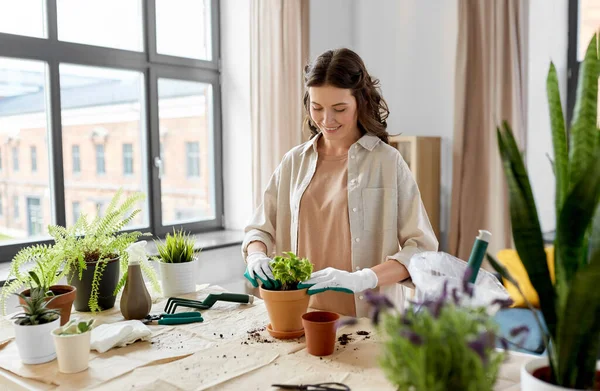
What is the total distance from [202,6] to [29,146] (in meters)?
1.55

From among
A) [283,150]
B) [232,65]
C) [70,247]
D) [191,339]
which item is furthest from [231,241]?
[191,339]

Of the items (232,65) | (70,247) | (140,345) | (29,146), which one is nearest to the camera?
(140,345)

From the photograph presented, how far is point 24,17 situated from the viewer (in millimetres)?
2941

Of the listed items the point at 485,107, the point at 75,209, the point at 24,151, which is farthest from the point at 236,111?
the point at 485,107

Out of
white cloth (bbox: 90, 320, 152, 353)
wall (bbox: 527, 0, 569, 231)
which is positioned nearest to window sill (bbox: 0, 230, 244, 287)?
white cloth (bbox: 90, 320, 152, 353)

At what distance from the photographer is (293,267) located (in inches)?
56.4

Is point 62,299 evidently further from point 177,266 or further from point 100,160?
point 100,160

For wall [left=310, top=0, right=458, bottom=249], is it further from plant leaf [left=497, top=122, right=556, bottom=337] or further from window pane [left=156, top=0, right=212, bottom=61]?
plant leaf [left=497, top=122, right=556, bottom=337]

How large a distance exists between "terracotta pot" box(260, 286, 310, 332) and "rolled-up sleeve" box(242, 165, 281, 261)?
0.54 m

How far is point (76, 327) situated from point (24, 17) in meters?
2.30

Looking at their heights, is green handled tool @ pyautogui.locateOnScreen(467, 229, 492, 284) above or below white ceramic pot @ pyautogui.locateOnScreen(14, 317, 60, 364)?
above

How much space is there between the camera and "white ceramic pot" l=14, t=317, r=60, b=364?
1.30m

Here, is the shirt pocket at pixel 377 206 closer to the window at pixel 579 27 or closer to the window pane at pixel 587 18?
the window at pixel 579 27

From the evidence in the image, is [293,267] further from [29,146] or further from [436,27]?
[436,27]
